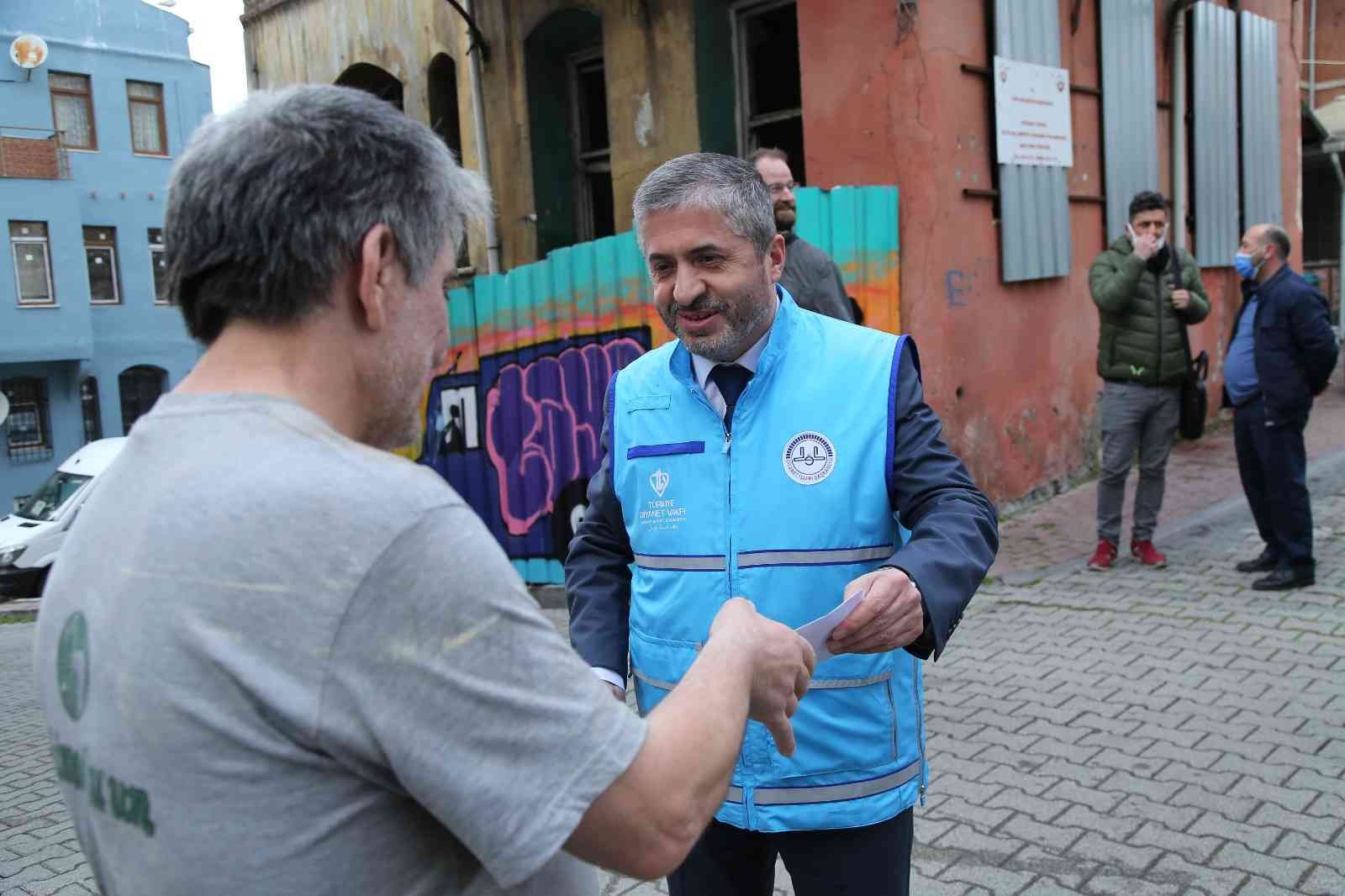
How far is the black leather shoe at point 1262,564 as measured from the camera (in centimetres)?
690

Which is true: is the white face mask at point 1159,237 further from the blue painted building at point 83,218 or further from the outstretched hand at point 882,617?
the blue painted building at point 83,218

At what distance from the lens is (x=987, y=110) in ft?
27.6

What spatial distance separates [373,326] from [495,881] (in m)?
0.64

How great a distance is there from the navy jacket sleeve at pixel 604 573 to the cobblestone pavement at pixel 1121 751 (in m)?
1.64

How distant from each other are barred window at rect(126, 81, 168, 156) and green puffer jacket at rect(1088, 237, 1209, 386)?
26378mm

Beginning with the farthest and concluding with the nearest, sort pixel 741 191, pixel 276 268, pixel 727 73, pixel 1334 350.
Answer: pixel 727 73
pixel 1334 350
pixel 741 191
pixel 276 268

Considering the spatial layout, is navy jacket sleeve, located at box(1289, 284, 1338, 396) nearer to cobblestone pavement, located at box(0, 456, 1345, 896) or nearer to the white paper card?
cobblestone pavement, located at box(0, 456, 1345, 896)

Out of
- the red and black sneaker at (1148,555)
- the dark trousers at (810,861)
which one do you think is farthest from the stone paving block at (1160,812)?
the red and black sneaker at (1148,555)

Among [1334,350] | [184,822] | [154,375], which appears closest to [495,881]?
[184,822]

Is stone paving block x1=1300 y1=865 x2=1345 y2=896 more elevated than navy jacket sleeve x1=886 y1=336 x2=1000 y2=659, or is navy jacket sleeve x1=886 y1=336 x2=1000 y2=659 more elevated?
navy jacket sleeve x1=886 y1=336 x2=1000 y2=659

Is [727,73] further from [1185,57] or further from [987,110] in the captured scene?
[1185,57]

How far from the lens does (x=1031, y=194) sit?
8727 millimetres

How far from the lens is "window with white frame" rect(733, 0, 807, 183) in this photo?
9.34 m

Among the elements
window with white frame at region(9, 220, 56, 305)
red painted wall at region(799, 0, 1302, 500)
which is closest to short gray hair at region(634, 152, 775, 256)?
red painted wall at region(799, 0, 1302, 500)
